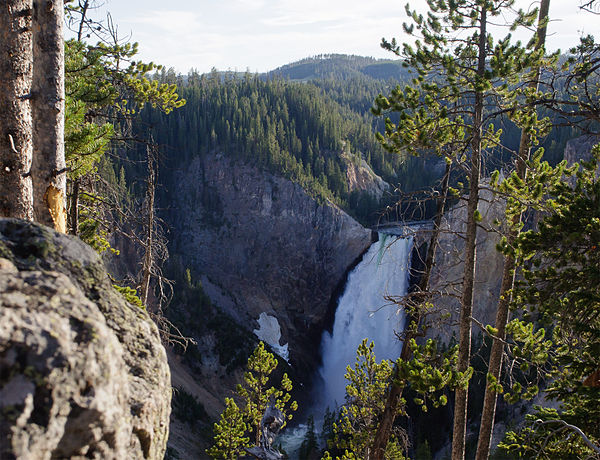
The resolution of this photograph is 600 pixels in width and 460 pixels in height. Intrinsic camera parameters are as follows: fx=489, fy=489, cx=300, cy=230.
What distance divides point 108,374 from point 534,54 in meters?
7.41

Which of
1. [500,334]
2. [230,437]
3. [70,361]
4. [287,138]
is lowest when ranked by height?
[230,437]

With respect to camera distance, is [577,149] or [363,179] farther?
[363,179]

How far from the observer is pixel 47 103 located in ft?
15.3

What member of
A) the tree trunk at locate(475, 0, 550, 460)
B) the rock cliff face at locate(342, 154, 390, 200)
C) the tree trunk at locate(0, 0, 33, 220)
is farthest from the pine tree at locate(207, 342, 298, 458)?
the rock cliff face at locate(342, 154, 390, 200)

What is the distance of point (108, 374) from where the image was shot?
2.33m

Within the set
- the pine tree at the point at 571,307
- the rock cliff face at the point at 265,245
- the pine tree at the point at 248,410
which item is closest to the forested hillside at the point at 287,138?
the rock cliff face at the point at 265,245

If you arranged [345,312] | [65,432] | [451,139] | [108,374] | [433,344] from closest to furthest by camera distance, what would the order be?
[65,432] → [108,374] → [433,344] → [451,139] → [345,312]

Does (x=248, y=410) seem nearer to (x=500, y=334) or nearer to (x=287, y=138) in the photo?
(x=500, y=334)

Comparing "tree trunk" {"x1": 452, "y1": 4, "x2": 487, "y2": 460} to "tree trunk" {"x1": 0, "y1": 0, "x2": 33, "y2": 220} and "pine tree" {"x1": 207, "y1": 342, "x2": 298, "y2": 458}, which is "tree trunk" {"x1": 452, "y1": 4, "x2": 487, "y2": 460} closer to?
"tree trunk" {"x1": 0, "y1": 0, "x2": 33, "y2": 220}

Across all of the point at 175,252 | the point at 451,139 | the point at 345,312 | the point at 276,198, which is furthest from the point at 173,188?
the point at 451,139

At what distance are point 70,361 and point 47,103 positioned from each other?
340cm

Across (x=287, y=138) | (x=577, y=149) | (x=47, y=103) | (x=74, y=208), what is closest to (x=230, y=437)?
(x=74, y=208)

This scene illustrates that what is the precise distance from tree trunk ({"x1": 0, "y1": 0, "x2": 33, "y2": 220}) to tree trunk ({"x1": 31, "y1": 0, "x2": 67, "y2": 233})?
0.14 meters

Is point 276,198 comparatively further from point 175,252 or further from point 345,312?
point 345,312
